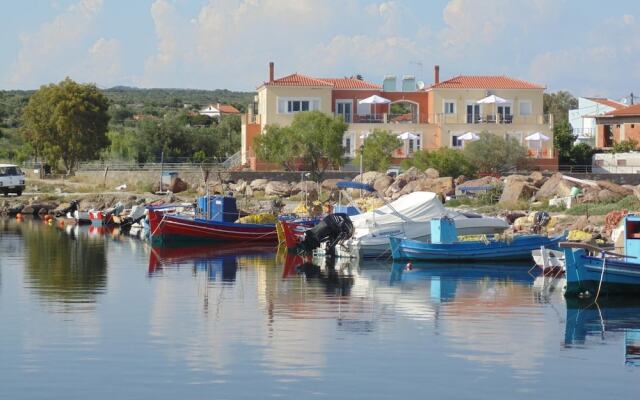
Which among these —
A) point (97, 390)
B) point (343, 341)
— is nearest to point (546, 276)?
point (343, 341)

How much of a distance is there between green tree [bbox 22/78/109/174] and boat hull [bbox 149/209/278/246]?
3538 centimetres

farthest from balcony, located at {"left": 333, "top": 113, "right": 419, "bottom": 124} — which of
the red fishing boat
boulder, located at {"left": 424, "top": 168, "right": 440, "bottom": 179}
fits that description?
the red fishing boat

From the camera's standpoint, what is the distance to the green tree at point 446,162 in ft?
239

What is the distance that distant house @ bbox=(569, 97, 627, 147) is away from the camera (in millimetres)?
97963

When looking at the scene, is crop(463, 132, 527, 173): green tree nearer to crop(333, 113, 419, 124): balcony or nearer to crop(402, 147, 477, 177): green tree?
crop(402, 147, 477, 177): green tree

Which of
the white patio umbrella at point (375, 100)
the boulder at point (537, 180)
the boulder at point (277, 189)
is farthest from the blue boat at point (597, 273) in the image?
the white patio umbrella at point (375, 100)

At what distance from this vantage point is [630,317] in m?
29.6

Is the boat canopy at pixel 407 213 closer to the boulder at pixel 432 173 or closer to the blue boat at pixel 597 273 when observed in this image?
the blue boat at pixel 597 273

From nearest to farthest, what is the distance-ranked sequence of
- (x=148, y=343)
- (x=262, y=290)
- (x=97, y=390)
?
(x=97, y=390)
(x=148, y=343)
(x=262, y=290)

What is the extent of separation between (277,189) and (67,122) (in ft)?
71.7

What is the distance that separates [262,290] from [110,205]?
37801 millimetres

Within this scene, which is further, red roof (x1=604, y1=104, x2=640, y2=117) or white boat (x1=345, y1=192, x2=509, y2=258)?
red roof (x1=604, y1=104, x2=640, y2=117)

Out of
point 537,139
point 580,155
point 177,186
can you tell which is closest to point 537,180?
point 537,139

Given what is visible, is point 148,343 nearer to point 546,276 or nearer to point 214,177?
point 546,276
